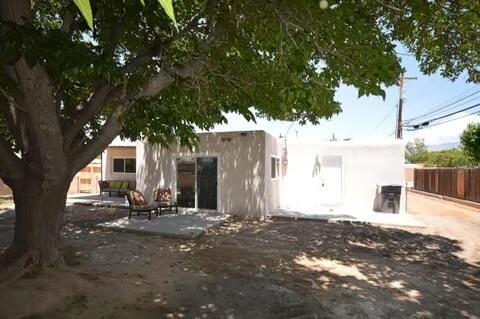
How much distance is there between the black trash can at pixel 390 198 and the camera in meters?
15.6

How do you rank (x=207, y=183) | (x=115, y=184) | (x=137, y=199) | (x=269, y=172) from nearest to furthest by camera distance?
1. (x=137, y=199)
2. (x=207, y=183)
3. (x=269, y=172)
4. (x=115, y=184)

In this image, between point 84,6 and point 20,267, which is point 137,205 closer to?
point 20,267

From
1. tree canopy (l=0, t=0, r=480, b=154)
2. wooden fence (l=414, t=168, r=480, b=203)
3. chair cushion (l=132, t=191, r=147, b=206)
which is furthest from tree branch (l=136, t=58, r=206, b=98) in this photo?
wooden fence (l=414, t=168, r=480, b=203)

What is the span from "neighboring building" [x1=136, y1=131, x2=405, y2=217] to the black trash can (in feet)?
1.80

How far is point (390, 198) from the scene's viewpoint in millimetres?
15656

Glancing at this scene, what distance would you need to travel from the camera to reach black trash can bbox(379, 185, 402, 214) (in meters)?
15.6

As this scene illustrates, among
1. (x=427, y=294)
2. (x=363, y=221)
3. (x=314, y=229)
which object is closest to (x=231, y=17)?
(x=427, y=294)

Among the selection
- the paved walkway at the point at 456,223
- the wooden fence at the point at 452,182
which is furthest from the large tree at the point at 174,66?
the wooden fence at the point at 452,182

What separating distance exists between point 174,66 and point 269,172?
370 inches

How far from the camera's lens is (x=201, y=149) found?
50.1 ft

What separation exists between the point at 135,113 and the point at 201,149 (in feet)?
26.2

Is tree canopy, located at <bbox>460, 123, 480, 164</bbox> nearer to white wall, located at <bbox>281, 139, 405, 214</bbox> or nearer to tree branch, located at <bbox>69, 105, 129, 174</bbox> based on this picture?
white wall, located at <bbox>281, 139, 405, 214</bbox>

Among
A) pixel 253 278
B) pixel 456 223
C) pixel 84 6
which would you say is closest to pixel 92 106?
pixel 253 278

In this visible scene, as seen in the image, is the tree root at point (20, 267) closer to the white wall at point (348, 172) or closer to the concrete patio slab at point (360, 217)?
the concrete patio slab at point (360, 217)
